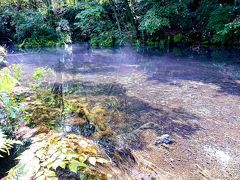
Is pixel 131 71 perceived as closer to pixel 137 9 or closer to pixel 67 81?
pixel 67 81

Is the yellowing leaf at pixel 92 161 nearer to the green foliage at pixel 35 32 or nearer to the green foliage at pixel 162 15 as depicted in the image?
the green foliage at pixel 162 15

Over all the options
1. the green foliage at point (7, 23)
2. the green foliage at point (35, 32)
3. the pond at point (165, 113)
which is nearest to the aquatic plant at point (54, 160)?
the pond at point (165, 113)

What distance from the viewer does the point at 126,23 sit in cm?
1839

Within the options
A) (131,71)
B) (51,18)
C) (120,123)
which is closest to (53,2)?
(51,18)

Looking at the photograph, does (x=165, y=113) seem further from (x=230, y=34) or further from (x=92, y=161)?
(x=230, y=34)

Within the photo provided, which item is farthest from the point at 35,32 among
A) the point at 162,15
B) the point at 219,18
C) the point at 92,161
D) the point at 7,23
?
the point at 92,161

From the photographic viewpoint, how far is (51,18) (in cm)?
2117

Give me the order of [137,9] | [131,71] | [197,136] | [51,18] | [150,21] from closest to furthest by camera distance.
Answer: [197,136], [131,71], [150,21], [137,9], [51,18]

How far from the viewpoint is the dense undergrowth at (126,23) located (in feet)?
45.2

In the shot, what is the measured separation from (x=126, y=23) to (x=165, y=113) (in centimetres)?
1441

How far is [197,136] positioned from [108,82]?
3.73 meters

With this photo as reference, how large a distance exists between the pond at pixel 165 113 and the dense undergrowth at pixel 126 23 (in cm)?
511

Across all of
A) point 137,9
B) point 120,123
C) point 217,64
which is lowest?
point 120,123

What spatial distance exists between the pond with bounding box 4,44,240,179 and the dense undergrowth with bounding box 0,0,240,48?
16.8ft
